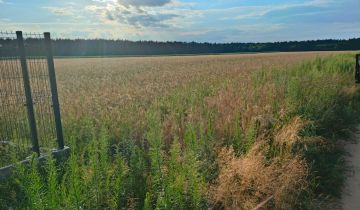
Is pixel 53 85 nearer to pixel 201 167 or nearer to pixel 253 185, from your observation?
pixel 201 167

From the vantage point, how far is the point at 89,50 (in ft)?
380

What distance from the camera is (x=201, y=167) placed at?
207 inches

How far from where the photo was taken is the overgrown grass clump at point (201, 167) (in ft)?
13.9

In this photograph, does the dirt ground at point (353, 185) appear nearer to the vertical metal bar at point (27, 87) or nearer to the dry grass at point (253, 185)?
the dry grass at point (253, 185)

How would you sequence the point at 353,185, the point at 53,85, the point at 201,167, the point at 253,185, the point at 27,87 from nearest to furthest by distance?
Result: 1. the point at 253,185
2. the point at 201,167
3. the point at 353,185
4. the point at 27,87
5. the point at 53,85

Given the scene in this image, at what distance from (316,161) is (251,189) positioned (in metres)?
1.96

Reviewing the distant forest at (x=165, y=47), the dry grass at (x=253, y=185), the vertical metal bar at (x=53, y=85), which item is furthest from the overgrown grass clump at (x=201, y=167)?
the distant forest at (x=165, y=47)

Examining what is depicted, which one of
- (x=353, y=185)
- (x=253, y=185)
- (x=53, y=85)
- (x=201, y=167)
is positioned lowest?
(x=353, y=185)

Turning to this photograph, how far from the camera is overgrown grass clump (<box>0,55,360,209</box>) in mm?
4246

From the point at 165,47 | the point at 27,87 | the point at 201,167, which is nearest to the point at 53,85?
the point at 27,87

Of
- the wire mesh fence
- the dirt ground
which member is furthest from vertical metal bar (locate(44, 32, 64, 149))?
the dirt ground

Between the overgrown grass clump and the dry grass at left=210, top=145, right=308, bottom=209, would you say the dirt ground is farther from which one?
the dry grass at left=210, top=145, right=308, bottom=209

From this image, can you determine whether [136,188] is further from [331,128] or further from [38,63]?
[331,128]

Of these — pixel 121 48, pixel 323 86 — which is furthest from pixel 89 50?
pixel 323 86
